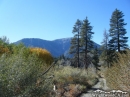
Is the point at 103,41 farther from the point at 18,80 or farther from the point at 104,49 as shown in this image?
the point at 18,80

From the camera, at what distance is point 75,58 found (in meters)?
45.5

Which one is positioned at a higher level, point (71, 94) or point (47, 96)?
point (47, 96)

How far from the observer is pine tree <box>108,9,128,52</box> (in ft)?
126

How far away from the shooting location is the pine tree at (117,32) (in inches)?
1510

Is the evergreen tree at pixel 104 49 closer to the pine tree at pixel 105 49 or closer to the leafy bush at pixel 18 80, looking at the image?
the pine tree at pixel 105 49

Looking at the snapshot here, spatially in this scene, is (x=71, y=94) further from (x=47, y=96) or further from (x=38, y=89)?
(x=38, y=89)

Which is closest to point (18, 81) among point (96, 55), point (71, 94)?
point (71, 94)

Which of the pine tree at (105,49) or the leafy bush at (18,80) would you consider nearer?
the leafy bush at (18,80)

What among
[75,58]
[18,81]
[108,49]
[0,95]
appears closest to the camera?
[0,95]

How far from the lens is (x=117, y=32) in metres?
38.4

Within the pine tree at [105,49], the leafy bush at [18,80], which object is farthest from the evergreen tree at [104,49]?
the leafy bush at [18,80]

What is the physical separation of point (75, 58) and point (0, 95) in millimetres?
41635

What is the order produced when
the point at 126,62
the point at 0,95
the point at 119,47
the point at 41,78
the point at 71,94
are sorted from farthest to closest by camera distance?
the point at 119,47, the point at 71,94, the point at 126,62, the point at 41,78, the point at 0,95

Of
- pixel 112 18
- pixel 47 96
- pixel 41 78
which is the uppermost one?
pixel 112 18
